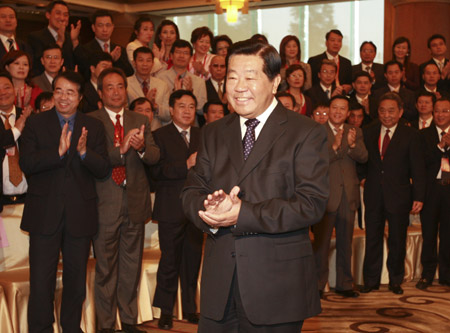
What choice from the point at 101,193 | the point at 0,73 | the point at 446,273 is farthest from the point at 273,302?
the point at 446,273

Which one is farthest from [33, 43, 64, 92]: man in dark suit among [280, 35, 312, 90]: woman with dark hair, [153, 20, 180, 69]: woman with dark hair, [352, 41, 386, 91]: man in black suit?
[352, 41, 386, 91]: man in black suit

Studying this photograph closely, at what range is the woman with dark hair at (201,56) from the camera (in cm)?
601

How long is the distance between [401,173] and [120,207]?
8.01 ft

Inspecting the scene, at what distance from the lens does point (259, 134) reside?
6.91 feet

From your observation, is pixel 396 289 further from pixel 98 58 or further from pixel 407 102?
pixel 98 58

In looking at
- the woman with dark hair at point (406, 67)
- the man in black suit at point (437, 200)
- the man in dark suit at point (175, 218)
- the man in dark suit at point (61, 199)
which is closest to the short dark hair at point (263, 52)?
the man in dark suit at point (61, 199)

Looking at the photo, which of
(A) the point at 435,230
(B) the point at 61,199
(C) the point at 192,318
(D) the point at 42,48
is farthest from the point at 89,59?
(A) the point at 435,230

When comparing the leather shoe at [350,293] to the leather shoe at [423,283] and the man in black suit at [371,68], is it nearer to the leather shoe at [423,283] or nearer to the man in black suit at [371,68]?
the leather shoe at [423,283]

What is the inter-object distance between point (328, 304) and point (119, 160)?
2.06m

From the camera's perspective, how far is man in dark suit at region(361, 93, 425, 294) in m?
5.08

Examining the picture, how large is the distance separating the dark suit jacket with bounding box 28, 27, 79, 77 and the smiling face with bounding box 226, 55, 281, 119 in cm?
347

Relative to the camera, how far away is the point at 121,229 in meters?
3.96

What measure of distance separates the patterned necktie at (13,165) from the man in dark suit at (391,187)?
2.78 meters

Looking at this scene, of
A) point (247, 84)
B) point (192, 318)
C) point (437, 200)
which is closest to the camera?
point (247, 84)
